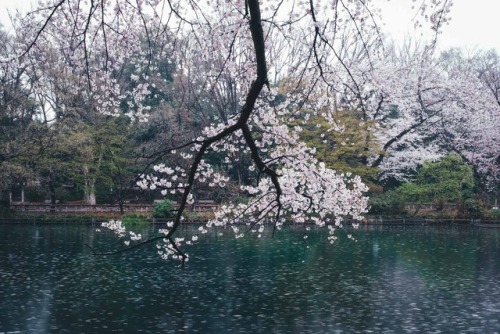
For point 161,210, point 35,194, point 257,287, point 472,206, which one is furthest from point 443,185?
point 35,194

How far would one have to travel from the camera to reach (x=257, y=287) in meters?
16.9

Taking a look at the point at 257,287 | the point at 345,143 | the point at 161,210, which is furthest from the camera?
the point at 161,210

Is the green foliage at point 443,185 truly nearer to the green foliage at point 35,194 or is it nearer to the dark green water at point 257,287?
the dark green water at point 257,287

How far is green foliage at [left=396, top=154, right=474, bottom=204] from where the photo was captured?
3566 centimetres

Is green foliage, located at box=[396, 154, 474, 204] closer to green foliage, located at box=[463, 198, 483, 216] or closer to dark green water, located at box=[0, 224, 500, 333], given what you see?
green foliage, located at box=[463, 198, 483, 216]

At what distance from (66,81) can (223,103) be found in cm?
998

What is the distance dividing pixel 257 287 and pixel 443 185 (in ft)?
71.6

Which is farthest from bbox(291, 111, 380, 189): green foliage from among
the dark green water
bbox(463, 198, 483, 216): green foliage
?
the dark green water

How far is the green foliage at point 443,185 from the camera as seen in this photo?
35.7 metres

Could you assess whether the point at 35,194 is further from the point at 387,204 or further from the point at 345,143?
the point at 387,204

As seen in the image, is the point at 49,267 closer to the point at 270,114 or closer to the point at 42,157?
the point at 270,114

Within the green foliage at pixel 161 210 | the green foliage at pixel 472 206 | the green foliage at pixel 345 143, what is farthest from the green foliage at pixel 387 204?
the green foliage at pixel 161 210

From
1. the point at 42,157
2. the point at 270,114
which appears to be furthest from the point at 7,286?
the point at 42,157

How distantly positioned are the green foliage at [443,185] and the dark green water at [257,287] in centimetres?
780
